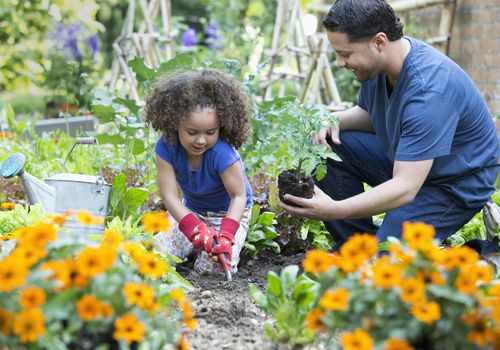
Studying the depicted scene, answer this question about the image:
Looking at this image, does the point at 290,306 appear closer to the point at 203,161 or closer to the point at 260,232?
the point at 203,161

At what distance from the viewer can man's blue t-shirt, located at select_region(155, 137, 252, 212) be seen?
3.03 m

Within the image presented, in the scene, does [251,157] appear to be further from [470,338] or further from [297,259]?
[470,338]

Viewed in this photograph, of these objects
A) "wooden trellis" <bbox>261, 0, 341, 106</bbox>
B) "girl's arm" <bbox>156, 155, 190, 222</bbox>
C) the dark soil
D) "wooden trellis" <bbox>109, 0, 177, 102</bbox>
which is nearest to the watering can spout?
"girl's arm" <bbox>156, 155, 190, 222</bbox>

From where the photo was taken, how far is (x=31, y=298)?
145 cm

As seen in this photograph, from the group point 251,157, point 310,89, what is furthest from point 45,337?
point 310,89

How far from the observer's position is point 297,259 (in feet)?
10.8

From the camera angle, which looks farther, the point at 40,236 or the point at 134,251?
the point at 134,251

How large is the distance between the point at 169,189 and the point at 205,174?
0.55 ft

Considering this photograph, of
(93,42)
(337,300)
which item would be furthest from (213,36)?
(337,300)

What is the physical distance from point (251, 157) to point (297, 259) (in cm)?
125

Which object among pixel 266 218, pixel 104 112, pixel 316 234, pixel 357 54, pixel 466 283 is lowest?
pixel 316 234

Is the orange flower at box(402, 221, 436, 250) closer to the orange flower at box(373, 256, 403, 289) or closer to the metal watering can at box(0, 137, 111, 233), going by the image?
the orange flower at box(373, 256, 403, 289)

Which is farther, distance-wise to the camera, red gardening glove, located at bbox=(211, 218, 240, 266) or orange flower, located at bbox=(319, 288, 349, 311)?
red gardening glove, located at bbox=(211, 218, 240, 266)

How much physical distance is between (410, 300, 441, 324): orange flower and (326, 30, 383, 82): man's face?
142 centimetres
